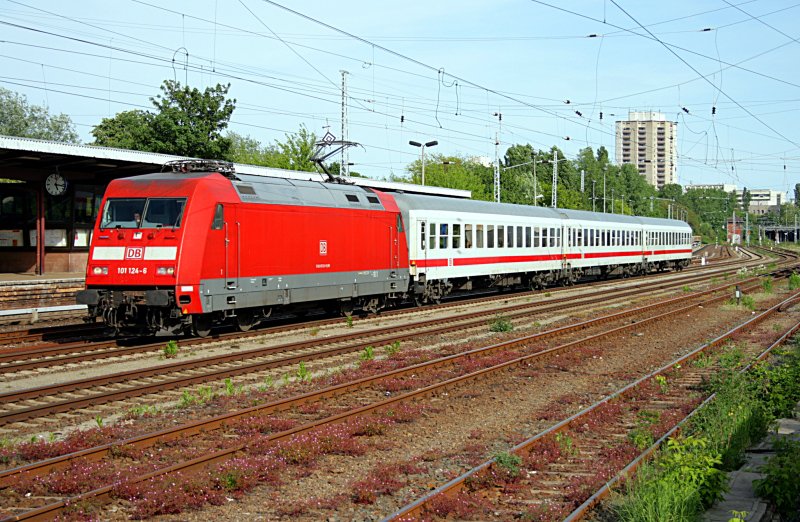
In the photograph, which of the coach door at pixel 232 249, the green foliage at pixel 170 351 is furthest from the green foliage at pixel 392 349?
the green foliage at pixel 170 351

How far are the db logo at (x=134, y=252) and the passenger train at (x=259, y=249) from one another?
0.08 ft

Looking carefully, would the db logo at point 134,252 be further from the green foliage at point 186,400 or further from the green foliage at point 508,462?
the green foliage at point 508,462

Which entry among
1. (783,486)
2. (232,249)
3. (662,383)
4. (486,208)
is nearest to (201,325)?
(232,249)

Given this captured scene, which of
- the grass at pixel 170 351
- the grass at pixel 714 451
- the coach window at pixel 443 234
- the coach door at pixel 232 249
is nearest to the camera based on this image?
the grass at pixel 714 451

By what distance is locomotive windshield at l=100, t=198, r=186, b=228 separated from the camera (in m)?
15.9

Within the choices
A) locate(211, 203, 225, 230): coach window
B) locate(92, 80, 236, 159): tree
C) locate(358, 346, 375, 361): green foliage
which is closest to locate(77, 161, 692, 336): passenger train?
locate(211, 203, 225, 230): coach window

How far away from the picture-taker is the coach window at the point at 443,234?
26.3 m

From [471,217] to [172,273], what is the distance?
14.9 m

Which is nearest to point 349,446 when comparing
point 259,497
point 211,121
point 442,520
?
point 259,497

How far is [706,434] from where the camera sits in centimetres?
935

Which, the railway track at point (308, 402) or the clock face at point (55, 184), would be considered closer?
the railway track at point (308, 402)

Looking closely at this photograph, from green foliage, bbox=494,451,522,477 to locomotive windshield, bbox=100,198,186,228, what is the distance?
978cm

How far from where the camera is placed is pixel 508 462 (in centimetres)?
811

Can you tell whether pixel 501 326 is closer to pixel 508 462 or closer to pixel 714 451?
pixel 714 451
